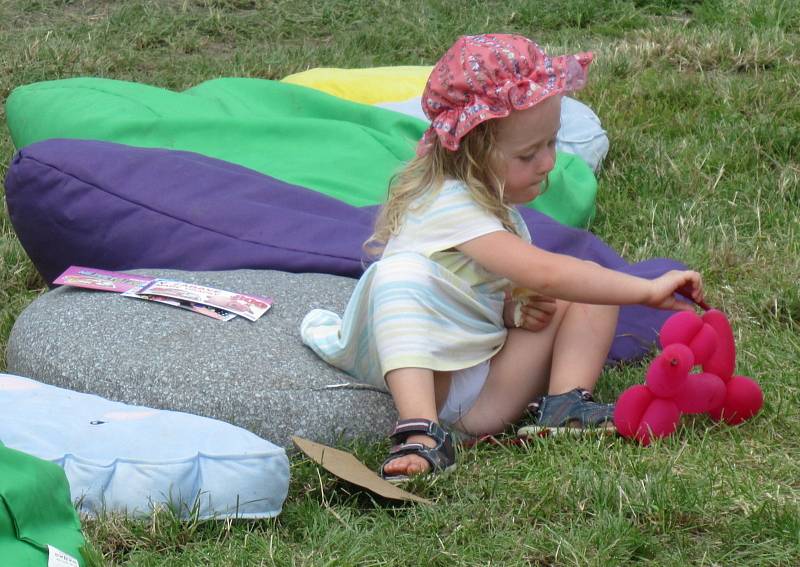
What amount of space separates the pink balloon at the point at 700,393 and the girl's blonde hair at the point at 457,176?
57cm

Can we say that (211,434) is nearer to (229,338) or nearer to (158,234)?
(229,338)

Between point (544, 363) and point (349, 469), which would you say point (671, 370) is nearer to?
point (544, 363)

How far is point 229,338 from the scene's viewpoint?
121 inches

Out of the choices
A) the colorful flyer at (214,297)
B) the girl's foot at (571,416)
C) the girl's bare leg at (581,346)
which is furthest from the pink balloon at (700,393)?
the colorful flyer at (214,297)

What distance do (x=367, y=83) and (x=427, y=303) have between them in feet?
7.50

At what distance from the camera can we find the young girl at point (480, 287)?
2857 millimetres

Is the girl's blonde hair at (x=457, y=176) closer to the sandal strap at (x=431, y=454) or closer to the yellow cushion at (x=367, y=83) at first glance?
the sandal strap at (x=431, y=454)

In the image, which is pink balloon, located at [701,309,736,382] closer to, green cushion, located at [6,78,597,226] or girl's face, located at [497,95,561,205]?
girl's face, located at [497,95,561,205]

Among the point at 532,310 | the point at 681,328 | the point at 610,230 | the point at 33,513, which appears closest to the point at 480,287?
the point at 532,310

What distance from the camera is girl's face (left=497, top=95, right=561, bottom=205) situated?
9.64ft

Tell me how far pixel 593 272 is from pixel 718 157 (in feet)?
6.71

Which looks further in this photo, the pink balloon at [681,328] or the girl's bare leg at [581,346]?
the girl's bare leg at [581,346]

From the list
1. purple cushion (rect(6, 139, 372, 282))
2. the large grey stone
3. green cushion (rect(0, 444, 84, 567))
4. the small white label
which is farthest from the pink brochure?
the small white label

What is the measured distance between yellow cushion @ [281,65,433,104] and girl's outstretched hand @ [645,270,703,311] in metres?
2.26
